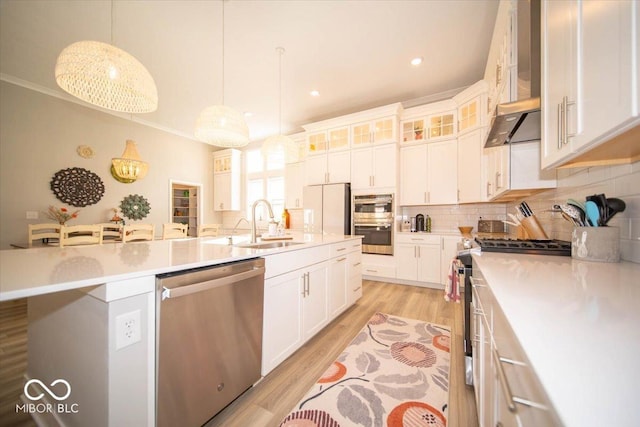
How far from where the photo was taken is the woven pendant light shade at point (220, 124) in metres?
2.20

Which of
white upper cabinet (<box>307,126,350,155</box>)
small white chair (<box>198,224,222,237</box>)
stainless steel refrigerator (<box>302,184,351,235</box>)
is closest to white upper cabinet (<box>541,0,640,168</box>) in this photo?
stainless steel refrigerator (<box>302,184,351,235</box>)

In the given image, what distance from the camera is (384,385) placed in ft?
5.13

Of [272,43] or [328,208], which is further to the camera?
[328,208]

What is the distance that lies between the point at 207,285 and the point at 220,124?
163 cm

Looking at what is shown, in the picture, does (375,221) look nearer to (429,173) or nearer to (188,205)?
(429,173)

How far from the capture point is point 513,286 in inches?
31.0

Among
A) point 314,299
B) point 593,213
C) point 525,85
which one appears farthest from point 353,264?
point 525,85

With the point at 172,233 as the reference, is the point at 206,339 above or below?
below

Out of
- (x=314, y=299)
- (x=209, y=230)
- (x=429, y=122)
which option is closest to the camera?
(x=314, y=299)

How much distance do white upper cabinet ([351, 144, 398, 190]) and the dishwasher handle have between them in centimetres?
294

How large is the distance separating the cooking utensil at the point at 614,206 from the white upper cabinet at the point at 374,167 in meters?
2.75

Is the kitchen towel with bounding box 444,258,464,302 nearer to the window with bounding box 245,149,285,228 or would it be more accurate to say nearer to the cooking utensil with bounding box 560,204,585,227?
the cooking utensil with bounding box 560,204,585,227

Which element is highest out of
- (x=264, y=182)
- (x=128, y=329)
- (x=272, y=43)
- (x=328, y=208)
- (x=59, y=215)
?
(x=272, y=43)

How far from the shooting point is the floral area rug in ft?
4.30
